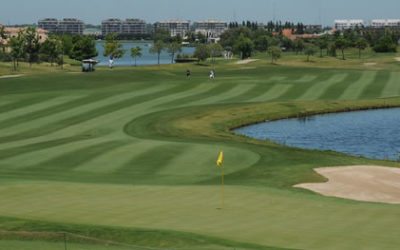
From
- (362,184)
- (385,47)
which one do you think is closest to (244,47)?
(385,47)

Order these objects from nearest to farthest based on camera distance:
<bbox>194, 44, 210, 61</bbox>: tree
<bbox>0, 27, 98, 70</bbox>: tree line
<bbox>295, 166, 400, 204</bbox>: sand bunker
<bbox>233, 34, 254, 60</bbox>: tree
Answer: <bbox>295, 166, 400, 204</bbox>: sand bunker → <bbox>0, 27, 98, 70</bbox>: tree line → <bbox>194, 44, 210, 61</bbox>: tree → <bbox>233, 34, 254, 60</bbox>: tree

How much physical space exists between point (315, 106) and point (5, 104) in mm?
29423

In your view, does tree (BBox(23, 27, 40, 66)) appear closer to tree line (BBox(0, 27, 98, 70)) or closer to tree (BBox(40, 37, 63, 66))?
tree line (BBox(0, 27, 98, 70))

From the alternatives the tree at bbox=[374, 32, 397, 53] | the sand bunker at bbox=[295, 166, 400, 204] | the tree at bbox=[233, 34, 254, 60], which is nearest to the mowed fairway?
the sand bunker at bbox=[295, 166, 400, 204]

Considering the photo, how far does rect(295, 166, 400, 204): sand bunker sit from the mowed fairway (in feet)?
3.51

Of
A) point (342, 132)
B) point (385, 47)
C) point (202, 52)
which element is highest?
point (342, 132)

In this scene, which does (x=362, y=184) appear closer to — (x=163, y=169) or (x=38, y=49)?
(x=163, y=169)

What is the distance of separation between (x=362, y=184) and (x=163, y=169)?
9.87 metres

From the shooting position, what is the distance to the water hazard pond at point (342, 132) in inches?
2062

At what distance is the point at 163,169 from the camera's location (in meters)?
36.6

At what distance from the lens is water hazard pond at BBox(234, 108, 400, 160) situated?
52.4 meters

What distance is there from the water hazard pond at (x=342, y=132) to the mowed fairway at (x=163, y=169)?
13.4 ft

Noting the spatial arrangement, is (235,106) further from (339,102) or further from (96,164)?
(96,164)

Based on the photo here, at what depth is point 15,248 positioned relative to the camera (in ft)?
63.4
